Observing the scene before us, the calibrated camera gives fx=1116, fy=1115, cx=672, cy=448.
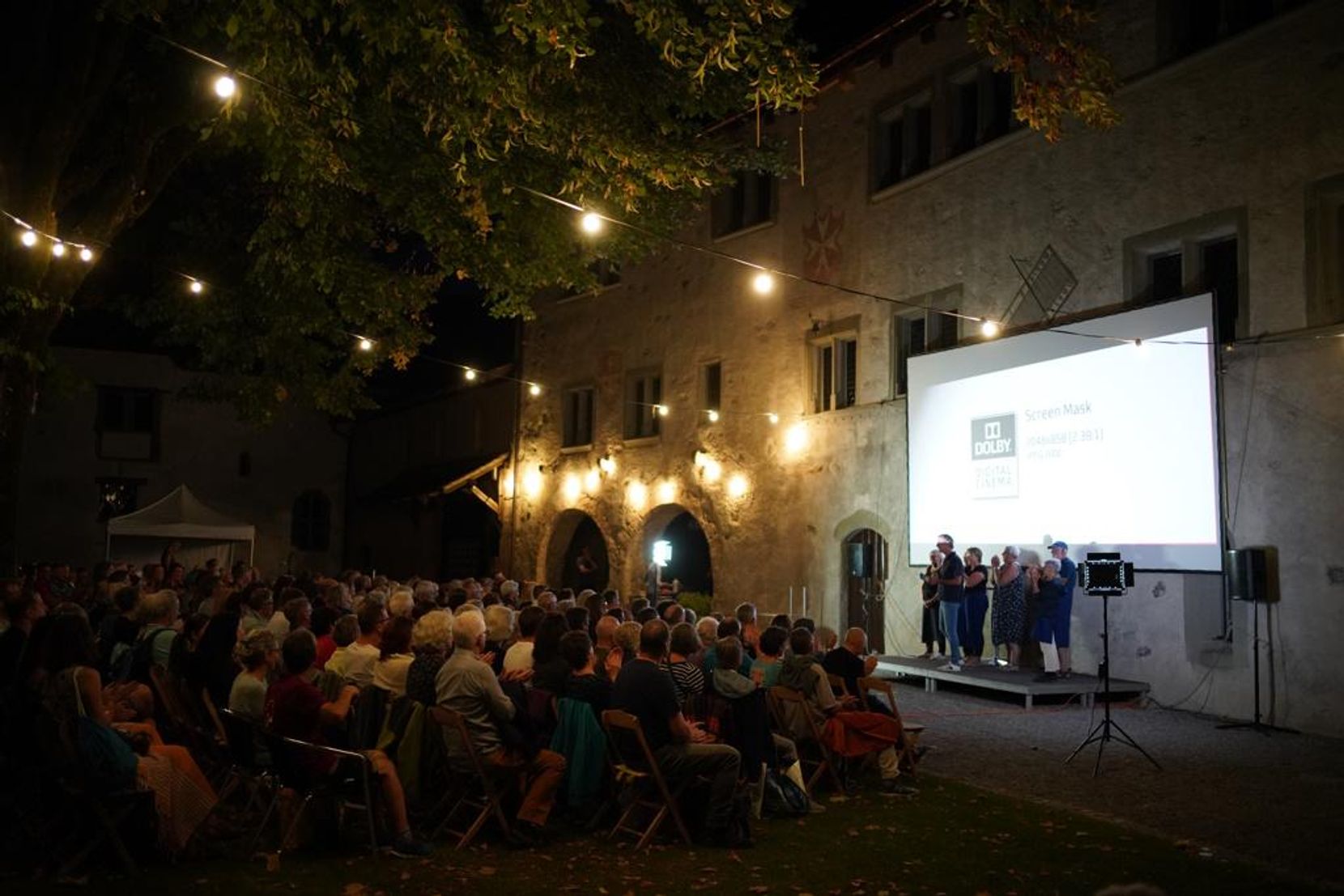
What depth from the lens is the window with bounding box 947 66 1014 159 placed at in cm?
1377

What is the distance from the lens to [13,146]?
33.0 feet

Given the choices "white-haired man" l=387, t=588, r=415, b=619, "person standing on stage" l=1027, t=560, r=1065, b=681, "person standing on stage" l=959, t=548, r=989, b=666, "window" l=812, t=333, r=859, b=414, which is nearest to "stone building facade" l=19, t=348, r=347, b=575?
"window" l=812, t=333, r=859, b=414

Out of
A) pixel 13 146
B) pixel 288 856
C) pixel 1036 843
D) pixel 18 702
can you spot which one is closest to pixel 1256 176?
pixel 1036 843

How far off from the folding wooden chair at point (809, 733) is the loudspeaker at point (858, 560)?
7371 millimetres

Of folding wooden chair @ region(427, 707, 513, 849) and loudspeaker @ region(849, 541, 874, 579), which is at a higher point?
loudspeaker @ region(849, 541, 874, 579)

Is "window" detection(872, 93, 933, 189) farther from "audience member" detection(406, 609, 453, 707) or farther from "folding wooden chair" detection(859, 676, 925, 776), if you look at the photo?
"audience member" detection(406, 609, 453, 707)

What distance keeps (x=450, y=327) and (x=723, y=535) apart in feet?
44.5

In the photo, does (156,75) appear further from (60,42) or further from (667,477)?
(667,477)

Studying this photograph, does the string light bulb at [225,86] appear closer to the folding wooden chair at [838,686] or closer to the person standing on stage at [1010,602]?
the folding wooden chair at [838,686]

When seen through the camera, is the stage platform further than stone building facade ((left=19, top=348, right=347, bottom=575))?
No

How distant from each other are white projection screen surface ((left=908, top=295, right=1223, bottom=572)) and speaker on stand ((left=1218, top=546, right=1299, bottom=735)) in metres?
0.23

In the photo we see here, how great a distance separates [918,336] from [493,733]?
10.3 metres

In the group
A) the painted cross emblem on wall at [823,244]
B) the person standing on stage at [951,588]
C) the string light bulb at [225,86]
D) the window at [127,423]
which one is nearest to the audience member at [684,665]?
the string light bulb at [225,86]

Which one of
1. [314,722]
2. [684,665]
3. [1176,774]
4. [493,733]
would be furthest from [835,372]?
[314,722]
